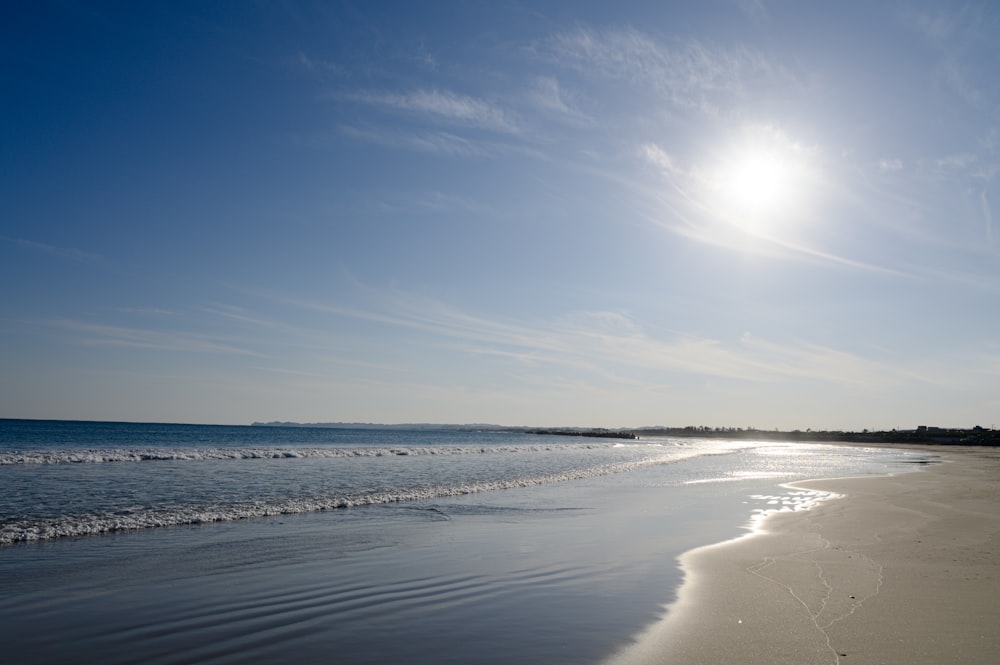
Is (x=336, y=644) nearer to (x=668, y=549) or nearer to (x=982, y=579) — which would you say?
(x=668, y=549)

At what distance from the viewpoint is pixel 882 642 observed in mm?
5773

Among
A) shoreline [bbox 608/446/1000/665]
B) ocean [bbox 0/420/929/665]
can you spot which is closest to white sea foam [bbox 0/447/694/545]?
ocean [bbox 0/420/929/665]

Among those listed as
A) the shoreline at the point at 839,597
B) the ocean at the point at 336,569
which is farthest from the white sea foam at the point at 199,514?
the shoreline at the point at 839,597

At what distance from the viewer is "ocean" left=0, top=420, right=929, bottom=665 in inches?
234

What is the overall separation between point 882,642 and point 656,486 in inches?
735

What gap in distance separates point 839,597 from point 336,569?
6.99 m

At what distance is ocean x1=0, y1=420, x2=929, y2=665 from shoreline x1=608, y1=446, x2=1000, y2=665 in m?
0.62

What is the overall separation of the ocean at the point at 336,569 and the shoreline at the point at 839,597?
24.4 inches

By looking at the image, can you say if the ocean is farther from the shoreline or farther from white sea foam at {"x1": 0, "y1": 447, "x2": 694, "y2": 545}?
the shoreline

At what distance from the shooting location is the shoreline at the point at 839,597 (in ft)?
18.4

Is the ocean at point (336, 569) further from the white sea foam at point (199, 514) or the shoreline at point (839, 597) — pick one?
the shoreline at point (839, 597)

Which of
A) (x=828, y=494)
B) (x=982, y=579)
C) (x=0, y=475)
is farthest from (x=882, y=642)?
(x=0, y=475)

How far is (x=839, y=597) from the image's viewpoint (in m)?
7.49

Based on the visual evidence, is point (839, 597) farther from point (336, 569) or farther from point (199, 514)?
point (199, 514)
